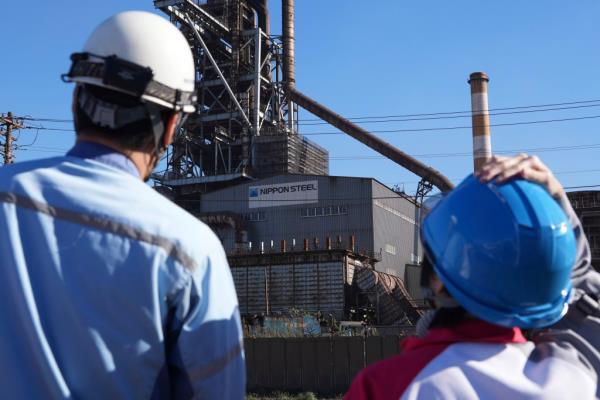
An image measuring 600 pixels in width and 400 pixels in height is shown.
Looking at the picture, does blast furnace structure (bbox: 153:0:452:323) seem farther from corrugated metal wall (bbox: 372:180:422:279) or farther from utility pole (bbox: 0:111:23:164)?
utility pole (bbox: 0:111:23:164)

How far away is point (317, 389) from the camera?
60.9ft

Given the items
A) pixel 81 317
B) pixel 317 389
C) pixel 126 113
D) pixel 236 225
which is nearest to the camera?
pixel 81 317

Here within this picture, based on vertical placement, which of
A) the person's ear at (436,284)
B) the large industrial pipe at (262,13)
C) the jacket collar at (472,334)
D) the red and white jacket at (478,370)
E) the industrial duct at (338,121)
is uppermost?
the large industrial pipe at (262,13)

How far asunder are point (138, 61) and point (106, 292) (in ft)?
2.32

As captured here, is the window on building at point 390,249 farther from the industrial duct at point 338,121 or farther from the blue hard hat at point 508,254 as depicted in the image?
the blue hard hat at point 508,254

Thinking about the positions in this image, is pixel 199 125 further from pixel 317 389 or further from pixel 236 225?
pixel 317 389

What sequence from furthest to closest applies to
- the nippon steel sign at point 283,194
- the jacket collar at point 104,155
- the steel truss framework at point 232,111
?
the steel truss framework at point 232,111, the nippon steel sign at point 283,194, the jacket collar at point 104,155

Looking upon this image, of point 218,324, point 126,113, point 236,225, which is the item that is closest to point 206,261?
point 218,324

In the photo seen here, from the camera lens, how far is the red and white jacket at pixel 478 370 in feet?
5.51

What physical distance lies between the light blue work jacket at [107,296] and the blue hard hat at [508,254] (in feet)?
2.13

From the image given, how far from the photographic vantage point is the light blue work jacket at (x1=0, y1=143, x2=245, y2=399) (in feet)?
5.82

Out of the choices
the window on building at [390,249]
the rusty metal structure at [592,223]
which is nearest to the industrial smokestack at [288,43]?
the window on building at [390,249]

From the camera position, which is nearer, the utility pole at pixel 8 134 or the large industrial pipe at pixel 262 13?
the utility pole at pixel 8 134

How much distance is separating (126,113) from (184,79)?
0.25 meters
